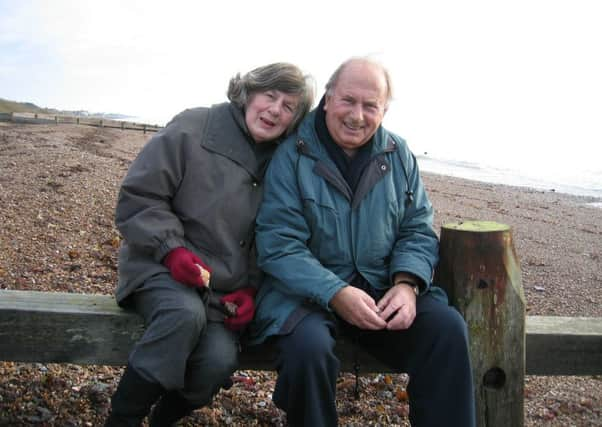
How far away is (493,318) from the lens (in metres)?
2.66

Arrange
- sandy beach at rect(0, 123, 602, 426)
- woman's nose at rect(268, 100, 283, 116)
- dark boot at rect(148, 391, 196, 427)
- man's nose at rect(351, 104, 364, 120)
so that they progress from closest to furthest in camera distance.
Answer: dark boot at rect(148, 391, 196, 427) < man's nose at rect(351, 104, 364, 120) < woman's nose at rect(268, 100, 283, 116) < sandy beach at rect(0, 123, 602, 426)

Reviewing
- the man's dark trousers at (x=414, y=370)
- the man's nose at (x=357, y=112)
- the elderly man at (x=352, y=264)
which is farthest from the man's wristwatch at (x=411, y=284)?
the man's nose at (x=357, y=112)

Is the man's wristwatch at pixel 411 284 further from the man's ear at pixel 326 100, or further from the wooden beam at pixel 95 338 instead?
the man's ear at pixel 326 100

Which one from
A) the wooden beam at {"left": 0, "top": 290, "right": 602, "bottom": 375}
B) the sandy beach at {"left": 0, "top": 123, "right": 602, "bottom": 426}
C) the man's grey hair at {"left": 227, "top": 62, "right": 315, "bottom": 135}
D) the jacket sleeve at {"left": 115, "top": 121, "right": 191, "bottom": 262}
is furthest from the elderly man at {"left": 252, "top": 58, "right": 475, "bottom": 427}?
the sandy beach at {"left": 0, "top": 123, "right": 602, "bottom": 426}

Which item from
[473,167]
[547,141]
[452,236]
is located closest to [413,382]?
[452,236]

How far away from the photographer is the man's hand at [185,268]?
2.59 m

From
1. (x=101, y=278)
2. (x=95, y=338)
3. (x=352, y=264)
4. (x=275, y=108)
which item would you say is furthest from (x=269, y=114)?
(x=101, y=278)

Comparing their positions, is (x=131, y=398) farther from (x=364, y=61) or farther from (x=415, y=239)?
(x=364, y=61)

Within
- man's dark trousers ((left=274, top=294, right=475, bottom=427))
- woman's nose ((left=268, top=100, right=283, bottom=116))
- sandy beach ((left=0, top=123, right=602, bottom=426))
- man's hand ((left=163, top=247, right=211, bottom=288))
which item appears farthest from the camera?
sandy beach ((left=0, top=123, right=602, bottom=426))

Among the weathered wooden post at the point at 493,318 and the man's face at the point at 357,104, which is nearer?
the weathered wooden post at the point at 493,318

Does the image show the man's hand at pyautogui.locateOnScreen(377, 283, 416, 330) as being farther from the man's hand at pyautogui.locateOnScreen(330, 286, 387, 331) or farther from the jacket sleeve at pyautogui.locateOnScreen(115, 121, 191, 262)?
the jacket sleeve at pyautogui.locateOnScreen(115, 121, 191, 262)

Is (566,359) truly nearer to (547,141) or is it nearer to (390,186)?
(390,186)

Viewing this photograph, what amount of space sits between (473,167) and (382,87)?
3146 cm

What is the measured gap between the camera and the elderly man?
247 centimetres
